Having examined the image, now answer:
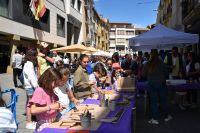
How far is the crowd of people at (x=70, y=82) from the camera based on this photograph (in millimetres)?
4422

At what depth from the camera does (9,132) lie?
3.21 metres

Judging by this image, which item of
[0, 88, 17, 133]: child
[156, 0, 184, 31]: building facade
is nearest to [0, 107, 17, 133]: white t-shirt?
[0, 88, 17, 133]: child

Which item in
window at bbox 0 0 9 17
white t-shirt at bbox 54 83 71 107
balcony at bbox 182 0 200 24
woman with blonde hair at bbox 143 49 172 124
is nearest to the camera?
white t-shirt at bbox 54 83 71 107

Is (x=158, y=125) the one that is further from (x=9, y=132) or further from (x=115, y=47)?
(x=115, y=47)

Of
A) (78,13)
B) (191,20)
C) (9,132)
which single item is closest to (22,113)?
(9,132)

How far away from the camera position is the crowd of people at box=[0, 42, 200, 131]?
14.5 ft

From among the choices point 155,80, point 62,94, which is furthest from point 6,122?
point 155,80

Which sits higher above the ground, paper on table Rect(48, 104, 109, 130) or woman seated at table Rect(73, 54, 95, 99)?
woman seated at table Rect(73, 54, 95, 99)

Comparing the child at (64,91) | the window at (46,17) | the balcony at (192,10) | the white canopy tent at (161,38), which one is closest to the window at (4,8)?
the window at (46,17)

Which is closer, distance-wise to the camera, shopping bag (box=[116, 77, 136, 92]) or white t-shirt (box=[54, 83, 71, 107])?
white t-shirt (box=[54, 83, 71, 107])

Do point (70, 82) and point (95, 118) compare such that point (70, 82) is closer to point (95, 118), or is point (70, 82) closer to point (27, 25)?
point (95, 118)

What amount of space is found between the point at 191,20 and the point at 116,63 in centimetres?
1050

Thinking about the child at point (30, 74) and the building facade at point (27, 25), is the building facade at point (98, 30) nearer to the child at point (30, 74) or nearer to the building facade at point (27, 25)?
the building facade at point (27, 25)

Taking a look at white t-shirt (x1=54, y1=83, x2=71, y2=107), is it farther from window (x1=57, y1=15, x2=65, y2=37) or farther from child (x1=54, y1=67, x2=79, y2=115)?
window (x1=57, y1=15, x2=65, y2=37)
